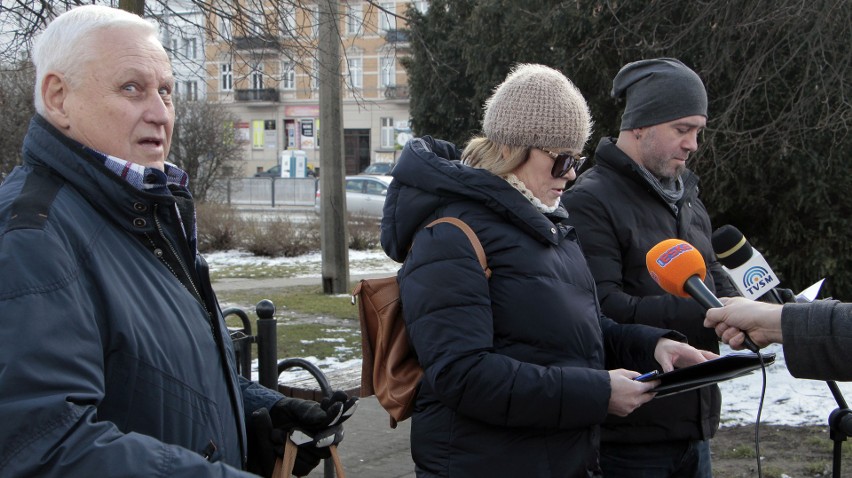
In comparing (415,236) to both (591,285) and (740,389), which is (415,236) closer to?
(591,285)

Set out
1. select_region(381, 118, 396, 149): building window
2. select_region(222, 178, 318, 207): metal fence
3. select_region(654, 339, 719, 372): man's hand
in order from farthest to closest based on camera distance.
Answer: select_region(381, 118, 396, 149): building window → select_region(222, 178, 318, 207): metal fence → select_region(654, 339, 719, 372): man's hand

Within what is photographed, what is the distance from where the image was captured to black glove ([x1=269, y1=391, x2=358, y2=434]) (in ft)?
7.48

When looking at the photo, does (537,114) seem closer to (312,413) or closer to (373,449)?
(312,413)

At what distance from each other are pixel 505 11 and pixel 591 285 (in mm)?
6764

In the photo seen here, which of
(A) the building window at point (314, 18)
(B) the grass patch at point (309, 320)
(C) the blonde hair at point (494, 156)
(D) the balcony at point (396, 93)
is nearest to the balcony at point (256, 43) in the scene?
(A) the building window at point (314, 18)

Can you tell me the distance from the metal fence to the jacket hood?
3133 centimetres

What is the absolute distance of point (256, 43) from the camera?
305 inches

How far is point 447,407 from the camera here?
2.50 meters

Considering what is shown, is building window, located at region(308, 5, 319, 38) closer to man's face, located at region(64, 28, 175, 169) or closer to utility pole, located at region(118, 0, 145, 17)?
utility pole, located at region(118, 0, 145, 17)

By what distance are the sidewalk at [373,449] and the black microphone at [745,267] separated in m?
2.91

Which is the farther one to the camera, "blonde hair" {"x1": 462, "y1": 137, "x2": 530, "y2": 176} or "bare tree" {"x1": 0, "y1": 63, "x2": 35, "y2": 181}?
A: "bare tree" {"x1": 0, "y1": 63, "x2": 35, "y2": 181}

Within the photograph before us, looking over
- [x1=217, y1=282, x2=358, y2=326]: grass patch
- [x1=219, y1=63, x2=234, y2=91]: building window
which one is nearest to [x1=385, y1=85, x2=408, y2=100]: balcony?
[x1=219, y1=63, x2=234, y2=91]: building window

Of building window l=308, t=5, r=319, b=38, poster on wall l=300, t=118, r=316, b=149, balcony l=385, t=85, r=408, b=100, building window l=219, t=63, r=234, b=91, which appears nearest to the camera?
building window l=308, t=5, r=319, b=38

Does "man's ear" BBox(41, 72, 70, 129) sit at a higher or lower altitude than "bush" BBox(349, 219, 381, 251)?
higher
